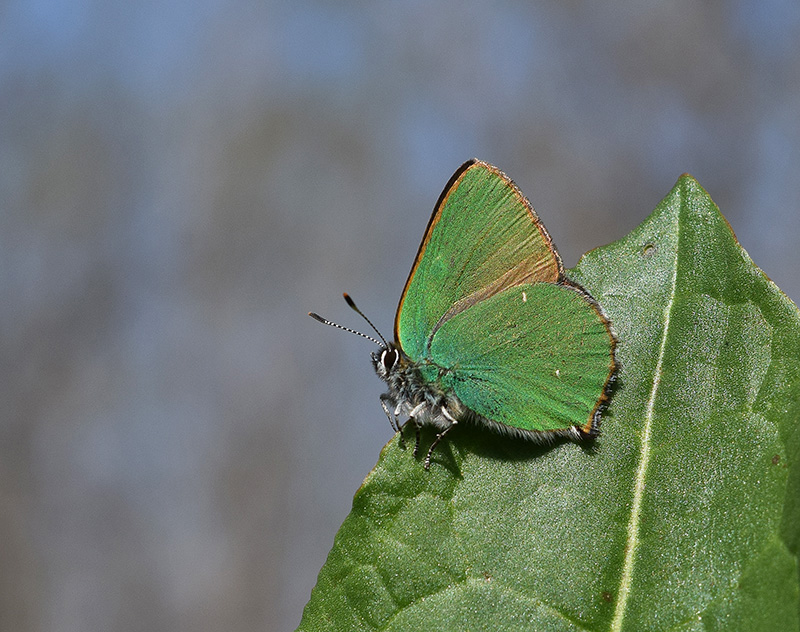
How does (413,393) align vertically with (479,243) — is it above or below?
below

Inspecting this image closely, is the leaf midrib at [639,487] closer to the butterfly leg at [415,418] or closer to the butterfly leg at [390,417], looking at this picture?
the butterfly leg at [415,418]

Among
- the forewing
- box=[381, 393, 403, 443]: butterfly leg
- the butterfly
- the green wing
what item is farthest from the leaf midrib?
box=[381, 393, 403, 443]: butterfly leg

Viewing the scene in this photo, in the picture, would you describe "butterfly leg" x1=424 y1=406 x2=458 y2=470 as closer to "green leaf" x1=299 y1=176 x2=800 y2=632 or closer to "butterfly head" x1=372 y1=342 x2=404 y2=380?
"green leaf" x1=299 y1=176 x2=800 y2=632

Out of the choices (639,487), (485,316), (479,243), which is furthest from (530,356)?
(639,487)

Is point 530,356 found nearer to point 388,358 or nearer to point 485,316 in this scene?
point 485,316

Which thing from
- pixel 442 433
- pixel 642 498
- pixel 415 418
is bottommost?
pixel 642 498

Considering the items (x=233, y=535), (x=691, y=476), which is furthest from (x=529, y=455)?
(x=233, y=535)

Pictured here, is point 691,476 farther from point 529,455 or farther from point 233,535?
point 233,535
